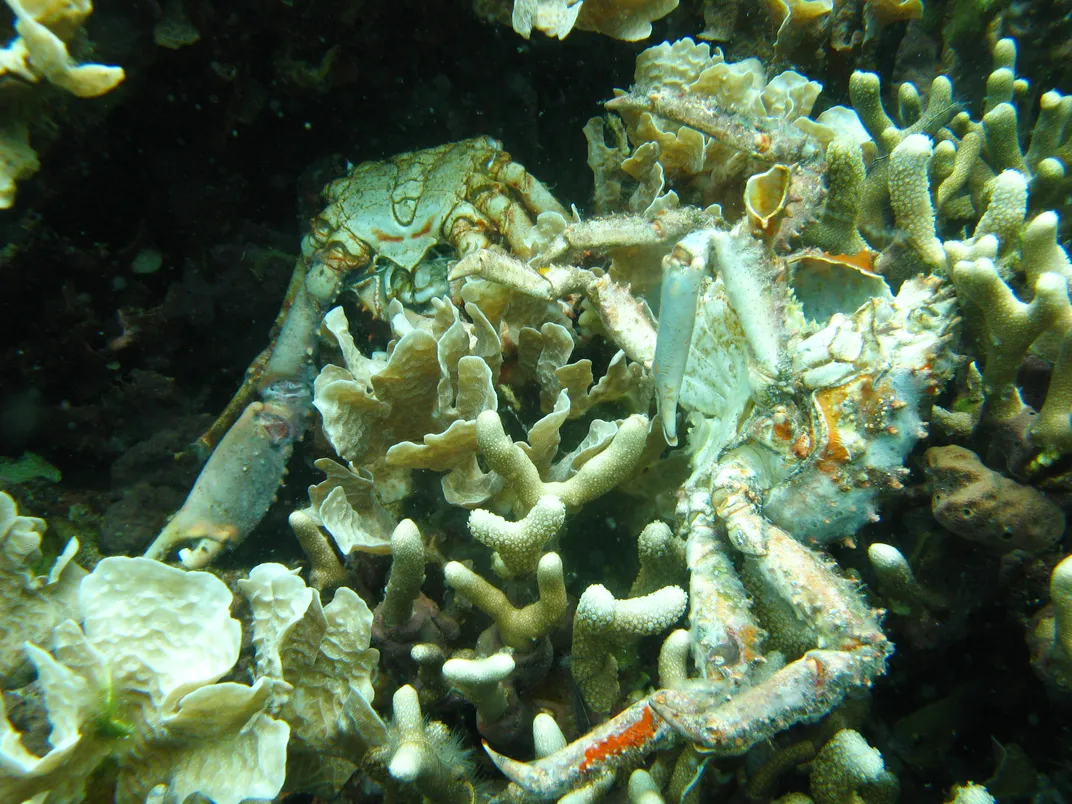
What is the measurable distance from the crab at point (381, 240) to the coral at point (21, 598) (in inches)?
38.9

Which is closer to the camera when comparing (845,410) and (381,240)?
(845,410)

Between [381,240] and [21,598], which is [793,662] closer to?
[21,598]

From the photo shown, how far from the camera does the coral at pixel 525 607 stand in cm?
164

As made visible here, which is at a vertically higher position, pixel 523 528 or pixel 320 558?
pixel 523 528

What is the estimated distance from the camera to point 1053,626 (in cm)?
150

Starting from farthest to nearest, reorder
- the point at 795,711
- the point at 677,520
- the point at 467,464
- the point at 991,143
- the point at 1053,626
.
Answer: the point at 991,143 < the point at 467,464 < the point at 677,520 < the point at 1053,626 < the point at 795,711

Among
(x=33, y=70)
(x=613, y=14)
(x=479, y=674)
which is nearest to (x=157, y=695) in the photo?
(x=479, y=674)

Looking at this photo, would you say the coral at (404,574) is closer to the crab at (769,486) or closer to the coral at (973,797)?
the crab at (769,486)

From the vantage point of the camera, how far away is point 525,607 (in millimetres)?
1775

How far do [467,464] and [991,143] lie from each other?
8.65ft

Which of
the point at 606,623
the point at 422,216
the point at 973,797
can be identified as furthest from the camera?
the point at 422,216

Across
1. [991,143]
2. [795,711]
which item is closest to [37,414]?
[795,711]

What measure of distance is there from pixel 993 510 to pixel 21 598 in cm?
268

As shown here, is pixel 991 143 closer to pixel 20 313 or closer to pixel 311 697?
pixel 311 697
